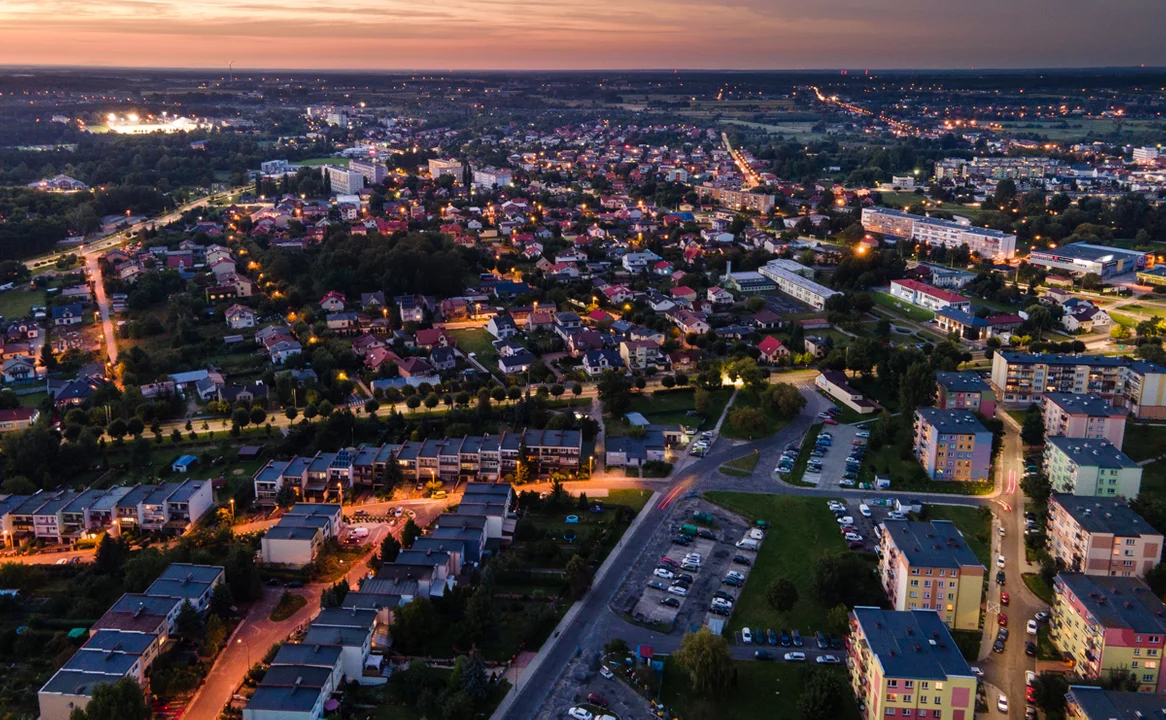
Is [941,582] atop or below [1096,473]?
below

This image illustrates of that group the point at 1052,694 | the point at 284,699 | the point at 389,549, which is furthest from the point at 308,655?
the point at 1052,694

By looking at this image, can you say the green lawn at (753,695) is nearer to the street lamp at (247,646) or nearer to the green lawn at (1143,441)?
the street lamp at (247,646)

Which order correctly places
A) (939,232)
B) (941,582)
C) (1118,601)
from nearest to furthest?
(1118,601)
(941,582)
(939,232)

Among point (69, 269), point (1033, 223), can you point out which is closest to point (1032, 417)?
point (1033, 223)

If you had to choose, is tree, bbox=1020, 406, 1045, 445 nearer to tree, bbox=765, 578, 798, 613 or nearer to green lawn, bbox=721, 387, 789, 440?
green lawn, bbox=721, 387, 789, 440

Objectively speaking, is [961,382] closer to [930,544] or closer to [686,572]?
[930,544]

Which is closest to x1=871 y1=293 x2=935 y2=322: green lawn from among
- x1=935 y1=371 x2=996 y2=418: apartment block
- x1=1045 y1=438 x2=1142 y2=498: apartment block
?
x1=935 y1=371 x2=996 y2=418: apartment block
